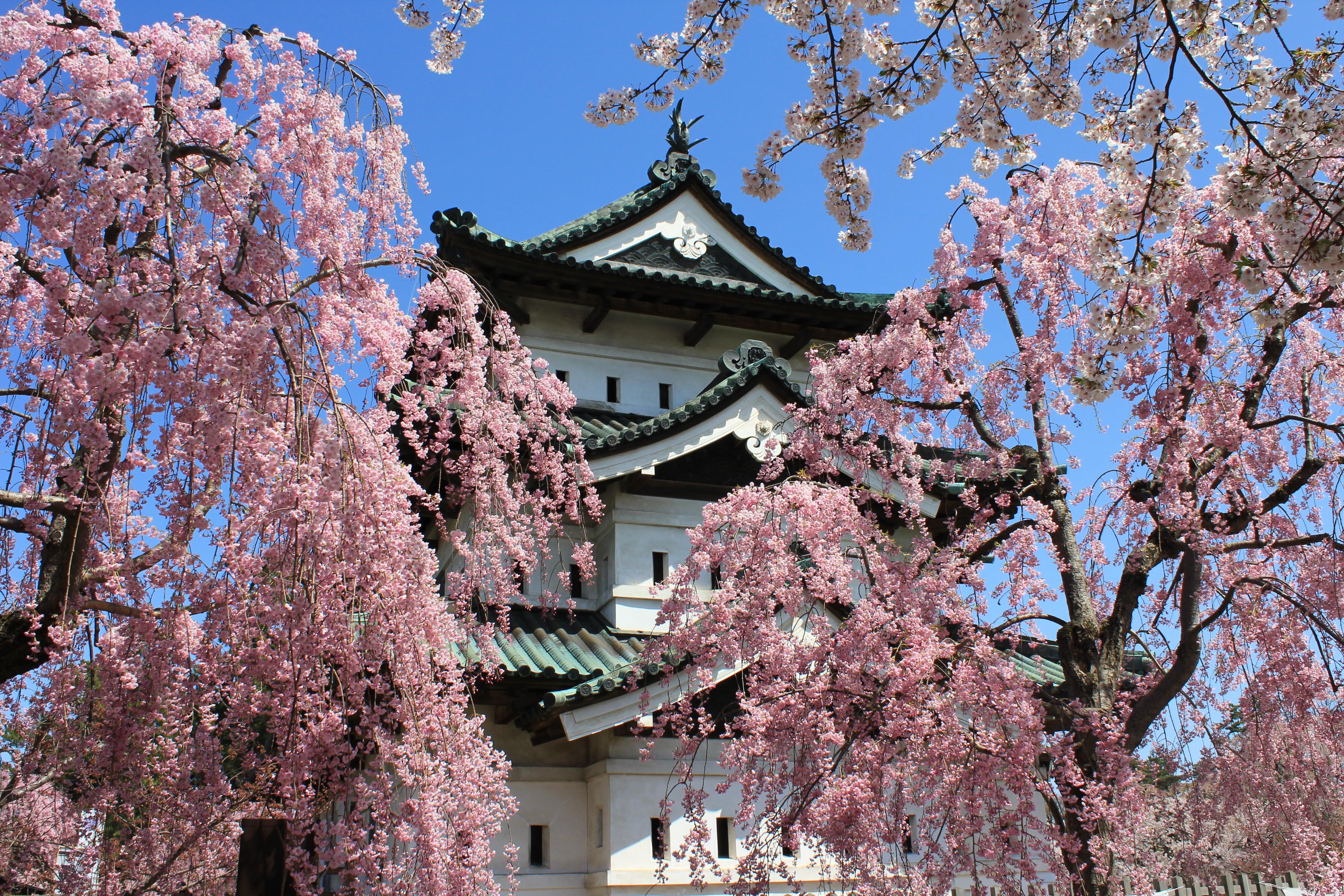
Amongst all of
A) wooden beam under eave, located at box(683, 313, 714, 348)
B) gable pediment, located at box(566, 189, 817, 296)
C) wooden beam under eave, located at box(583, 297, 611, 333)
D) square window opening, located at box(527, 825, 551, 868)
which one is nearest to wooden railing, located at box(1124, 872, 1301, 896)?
square window opening, located at box(527, 825, 551, 868)

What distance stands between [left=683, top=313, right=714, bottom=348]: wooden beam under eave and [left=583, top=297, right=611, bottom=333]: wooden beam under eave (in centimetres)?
113

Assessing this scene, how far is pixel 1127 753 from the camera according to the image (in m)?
6.68

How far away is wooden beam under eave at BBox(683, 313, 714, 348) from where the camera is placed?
12.6 metres

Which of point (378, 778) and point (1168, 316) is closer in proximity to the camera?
point (378, 778)

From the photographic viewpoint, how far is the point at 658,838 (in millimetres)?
8930

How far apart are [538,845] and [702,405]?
4.63 meters

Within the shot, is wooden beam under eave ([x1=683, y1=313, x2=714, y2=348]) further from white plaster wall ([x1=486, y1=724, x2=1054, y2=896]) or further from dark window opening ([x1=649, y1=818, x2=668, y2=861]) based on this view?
dark window opening ([x1=649, y1=818, x2=668, y2=861])

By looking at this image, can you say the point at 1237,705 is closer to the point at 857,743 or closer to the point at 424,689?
the point at 857,743

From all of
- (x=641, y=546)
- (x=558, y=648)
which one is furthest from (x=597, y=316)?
(x=558, y=648)

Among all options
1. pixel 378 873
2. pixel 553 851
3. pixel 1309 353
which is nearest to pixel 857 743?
pixel 553 851

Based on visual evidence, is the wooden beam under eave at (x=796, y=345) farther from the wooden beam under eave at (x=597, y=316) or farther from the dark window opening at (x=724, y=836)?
the dark window opening at (x=724, y=836)

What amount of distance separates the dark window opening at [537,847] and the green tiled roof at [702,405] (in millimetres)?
3641

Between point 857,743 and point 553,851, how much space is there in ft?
10.5

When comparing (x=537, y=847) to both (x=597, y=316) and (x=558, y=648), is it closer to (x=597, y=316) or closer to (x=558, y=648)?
(x=558, y=648)
